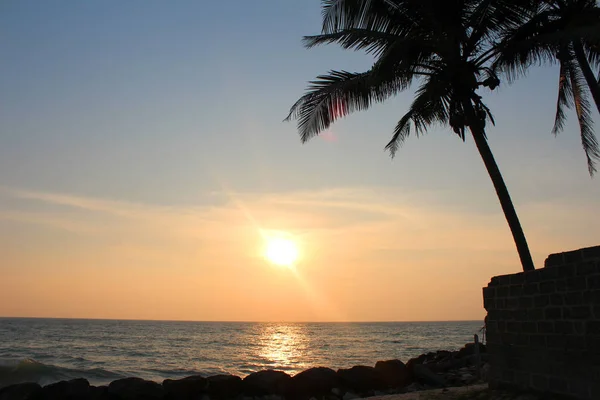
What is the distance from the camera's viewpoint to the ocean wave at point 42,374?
24.2 meters

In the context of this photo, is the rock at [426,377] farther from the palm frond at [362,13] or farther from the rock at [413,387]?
the palm frond at [362,13]

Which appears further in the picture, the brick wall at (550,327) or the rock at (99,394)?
the rock at (99,394)

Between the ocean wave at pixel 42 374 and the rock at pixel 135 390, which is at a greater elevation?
the rock at pixel 135 390

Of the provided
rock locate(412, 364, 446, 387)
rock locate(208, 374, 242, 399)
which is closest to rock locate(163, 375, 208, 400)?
rock locate(208, 374, 242, 399)

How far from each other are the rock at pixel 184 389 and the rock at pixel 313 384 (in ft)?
8.64

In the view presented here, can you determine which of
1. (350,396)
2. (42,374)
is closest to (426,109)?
(350,396)

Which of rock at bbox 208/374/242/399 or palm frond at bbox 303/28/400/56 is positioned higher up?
palm frond at bbox 303/28/400/56

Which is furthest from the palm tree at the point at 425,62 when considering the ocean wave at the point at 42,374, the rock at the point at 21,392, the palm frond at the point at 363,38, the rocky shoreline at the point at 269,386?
the ocean wave at the point at 42,374

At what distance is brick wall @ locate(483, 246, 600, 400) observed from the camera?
764cm

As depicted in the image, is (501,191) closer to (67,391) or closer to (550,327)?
(550,327)

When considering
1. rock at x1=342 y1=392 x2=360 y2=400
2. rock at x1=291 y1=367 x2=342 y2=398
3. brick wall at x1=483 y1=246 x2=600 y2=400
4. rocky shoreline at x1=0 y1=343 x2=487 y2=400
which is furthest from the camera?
rock at x1=291 y1=367 x2=342 y2=398

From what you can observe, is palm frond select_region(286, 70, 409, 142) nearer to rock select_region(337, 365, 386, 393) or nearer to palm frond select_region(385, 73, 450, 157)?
palm frond select_region(385, 73, 450, 157)

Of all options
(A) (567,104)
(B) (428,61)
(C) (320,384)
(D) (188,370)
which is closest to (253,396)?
(C) (320,384)

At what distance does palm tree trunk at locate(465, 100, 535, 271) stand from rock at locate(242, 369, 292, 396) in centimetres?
822
